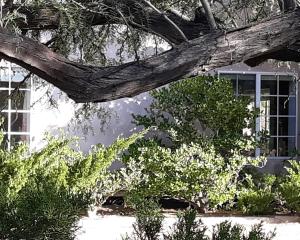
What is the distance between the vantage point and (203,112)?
11109mm

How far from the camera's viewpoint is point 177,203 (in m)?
11.6

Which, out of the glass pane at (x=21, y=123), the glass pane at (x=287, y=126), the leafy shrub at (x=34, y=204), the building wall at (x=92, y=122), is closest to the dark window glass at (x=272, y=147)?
the glass pane at (x=287, y=126)

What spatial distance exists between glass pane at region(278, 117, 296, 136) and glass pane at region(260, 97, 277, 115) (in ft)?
0.76

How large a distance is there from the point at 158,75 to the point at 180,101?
7.48 m

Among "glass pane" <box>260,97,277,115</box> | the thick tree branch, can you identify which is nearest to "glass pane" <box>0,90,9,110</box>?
the thick tree branch

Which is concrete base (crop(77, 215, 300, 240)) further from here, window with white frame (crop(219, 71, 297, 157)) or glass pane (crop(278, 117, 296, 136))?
glass pane (crop(278, 117, 296, 136))

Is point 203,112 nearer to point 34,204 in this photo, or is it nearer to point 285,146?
point 285,146

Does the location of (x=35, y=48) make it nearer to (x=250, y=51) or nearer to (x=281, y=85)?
(x=250, y=51)

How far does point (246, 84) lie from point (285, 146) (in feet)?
5.11

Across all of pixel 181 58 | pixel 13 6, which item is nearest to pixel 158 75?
pixel 181 58

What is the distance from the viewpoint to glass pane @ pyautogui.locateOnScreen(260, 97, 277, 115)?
45.0 feet

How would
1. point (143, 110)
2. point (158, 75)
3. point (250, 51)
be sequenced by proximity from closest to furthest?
point (158, 75)
point (250, 51)
point (143, 110)

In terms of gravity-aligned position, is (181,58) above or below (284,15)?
below

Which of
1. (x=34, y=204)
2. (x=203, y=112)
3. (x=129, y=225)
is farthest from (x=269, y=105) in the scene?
(x=34, y=204)
